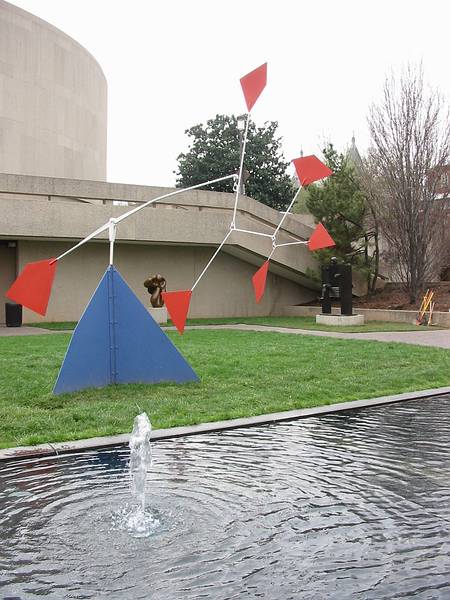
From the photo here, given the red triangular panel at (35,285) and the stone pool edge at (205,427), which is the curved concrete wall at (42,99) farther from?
the stone pool edge at (205,427)

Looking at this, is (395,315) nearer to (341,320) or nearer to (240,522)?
(341,320)

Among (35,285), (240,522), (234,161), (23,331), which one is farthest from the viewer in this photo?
(234,161)

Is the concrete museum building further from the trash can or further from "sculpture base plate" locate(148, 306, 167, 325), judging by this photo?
"sculpture base plate" locate(148, 306, 167, 325)

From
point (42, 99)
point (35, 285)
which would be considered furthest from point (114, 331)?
point (42, 99)

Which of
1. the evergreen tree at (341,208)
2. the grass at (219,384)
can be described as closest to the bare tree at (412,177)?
the evergreen tree at (341,208)

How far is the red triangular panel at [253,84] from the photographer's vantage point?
9.69m

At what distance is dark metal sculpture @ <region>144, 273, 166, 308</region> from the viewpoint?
2136 cm

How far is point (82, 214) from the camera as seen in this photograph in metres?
Result: 21.9

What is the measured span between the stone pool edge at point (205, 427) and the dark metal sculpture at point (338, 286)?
38.2 ft

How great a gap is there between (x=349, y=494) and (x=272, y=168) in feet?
140

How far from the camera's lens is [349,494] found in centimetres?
516

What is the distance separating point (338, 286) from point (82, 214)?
8.78m

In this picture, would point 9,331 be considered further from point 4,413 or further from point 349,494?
point 349,494

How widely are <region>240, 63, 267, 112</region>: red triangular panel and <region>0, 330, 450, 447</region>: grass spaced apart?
4.04 m
